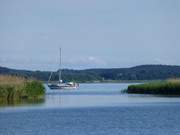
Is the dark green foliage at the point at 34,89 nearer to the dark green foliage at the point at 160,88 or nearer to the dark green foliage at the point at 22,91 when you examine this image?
the dark green foliage at the point at 22,91

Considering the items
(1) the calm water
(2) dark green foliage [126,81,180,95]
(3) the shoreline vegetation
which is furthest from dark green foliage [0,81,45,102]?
(2) dark green foliage [126,81,180,95]

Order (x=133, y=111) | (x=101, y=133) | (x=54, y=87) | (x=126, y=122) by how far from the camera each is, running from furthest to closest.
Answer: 1. (x=54, y=87)
2. (x=133, y=111)
3. (x=126, y=122)
4. (x=101, y=133)

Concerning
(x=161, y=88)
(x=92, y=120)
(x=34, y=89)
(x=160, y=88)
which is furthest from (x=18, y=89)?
(x=92, y=120)

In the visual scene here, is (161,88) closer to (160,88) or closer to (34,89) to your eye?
(160,88)

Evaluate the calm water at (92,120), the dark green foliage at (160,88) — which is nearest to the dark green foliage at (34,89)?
the calm water at (92,120)

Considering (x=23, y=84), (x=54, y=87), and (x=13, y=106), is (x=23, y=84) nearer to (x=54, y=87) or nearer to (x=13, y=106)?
(x=13, y=106)

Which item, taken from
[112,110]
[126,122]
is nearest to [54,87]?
[112,110]

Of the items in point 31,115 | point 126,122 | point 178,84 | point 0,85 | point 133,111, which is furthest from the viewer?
point 178,84

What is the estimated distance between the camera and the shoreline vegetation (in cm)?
6525

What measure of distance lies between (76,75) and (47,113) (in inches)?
5335

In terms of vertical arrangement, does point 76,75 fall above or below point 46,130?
above

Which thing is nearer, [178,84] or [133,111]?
[133,111]

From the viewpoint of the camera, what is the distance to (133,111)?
52844mm

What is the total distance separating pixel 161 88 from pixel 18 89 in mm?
20774
